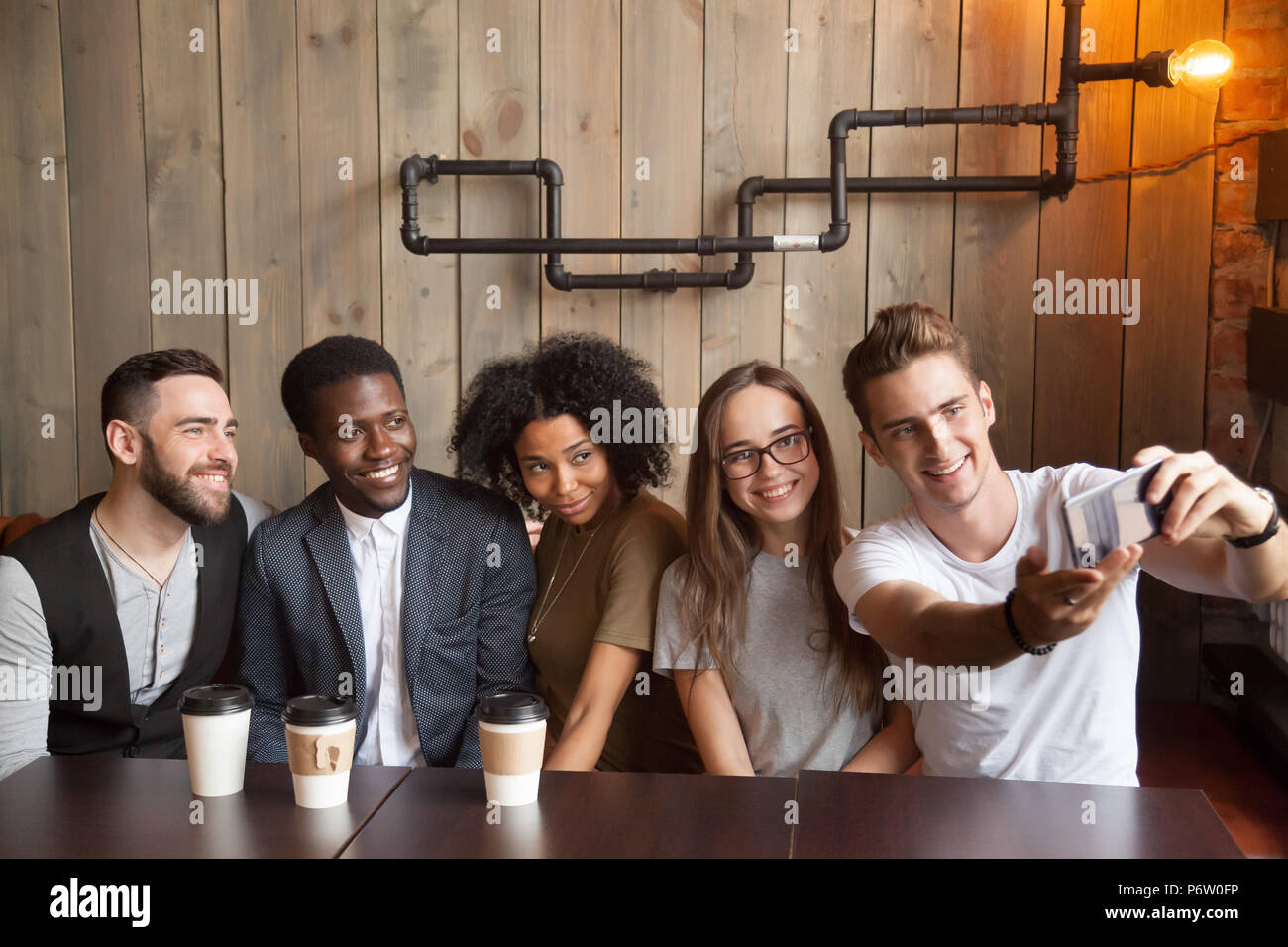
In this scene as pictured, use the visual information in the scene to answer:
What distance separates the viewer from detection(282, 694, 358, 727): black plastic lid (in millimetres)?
1293

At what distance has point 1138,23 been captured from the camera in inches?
96.8

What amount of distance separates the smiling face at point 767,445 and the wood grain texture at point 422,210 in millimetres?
1076

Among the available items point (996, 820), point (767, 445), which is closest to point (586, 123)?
point (767, 445)

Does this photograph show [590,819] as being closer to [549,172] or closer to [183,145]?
[549,172]

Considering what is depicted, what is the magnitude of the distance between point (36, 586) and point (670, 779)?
3.84 ft

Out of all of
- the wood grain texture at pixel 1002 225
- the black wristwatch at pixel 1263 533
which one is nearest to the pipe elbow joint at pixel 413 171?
the wood grain texture at pixel 1002 225

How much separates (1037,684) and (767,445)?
0.53 meters

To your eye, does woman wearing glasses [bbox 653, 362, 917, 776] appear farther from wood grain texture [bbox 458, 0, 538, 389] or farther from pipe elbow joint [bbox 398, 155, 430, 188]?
pipe elbow joint [bbox 398, 155, 430, 188]

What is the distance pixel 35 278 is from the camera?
A: 9.02 ft

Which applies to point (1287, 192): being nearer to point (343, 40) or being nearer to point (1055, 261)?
point (1055, 261)

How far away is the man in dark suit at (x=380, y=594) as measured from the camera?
1.98m

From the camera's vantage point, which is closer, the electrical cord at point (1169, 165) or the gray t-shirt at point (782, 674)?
the gray t-shirt at point (782, 674)

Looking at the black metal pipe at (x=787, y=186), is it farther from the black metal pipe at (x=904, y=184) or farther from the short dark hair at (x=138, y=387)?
the short dark hair at (x=138, y=387)
